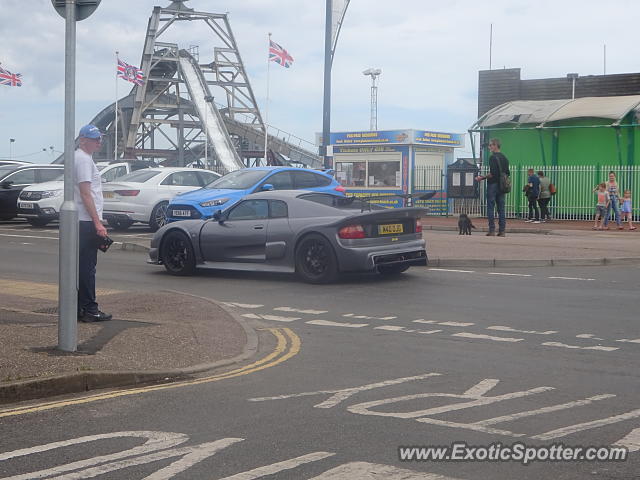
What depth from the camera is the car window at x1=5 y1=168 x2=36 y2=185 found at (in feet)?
91.5

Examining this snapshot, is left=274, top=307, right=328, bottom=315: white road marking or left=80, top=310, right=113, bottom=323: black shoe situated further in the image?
left=274, top=307, right=328, bottom=315: white road marking

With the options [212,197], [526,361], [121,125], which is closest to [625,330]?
[526,361]

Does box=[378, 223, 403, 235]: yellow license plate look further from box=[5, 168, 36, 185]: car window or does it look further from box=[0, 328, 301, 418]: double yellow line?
box=[5, 168, 36, 185]: car window

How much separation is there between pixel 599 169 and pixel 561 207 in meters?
1.90

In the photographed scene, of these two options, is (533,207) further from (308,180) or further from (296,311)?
(296,311)

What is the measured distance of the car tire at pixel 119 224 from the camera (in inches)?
952

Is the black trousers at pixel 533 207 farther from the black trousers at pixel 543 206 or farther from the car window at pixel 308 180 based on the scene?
the car window at pixel 308 180

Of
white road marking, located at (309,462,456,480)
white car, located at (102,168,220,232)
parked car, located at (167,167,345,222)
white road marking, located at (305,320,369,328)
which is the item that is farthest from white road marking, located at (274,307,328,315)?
white car, located at (102,168,220,232)

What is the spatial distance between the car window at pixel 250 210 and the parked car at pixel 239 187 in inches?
171

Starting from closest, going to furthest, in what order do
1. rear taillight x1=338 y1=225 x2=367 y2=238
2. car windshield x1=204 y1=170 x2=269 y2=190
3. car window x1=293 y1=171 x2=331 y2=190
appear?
rear taillight x1=338 y1=225 x2=367 y2=238 < car windshield x1=204 y1=170 x2=269 y2=190 < car window x1=293 y1=171 x2=331 y2=190

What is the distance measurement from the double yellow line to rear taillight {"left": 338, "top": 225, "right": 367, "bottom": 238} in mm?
3685

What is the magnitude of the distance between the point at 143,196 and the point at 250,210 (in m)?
9.58

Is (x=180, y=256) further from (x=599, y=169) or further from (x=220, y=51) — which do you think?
(x=220, y=51)

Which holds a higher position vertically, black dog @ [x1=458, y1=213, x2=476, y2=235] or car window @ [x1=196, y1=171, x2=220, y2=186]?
car window @ [x1=196, y1=171, x2=220, y2=186]
